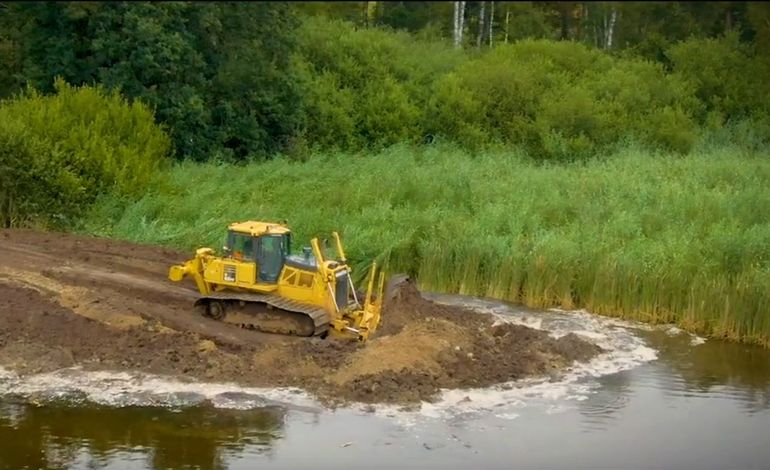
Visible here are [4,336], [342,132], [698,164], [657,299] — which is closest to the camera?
[4,336]

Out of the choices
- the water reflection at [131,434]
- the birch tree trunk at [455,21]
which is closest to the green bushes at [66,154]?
the water reflection at [131,434]

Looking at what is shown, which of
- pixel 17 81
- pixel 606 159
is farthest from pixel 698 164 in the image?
pixel 17 81

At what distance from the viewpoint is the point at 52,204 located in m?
22.5

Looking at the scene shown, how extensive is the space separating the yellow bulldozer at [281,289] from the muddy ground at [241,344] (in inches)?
9.6

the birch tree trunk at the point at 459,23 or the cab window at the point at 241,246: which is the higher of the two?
the birch tree trunk at the point at 459,23

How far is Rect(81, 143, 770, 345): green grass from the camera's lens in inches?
749

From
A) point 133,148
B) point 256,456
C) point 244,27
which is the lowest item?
point 256,456

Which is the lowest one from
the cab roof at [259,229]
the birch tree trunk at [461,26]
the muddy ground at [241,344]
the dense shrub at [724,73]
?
the muddy ground at [241,344]

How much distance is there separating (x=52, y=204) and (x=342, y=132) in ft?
42.2

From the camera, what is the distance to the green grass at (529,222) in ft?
62.4

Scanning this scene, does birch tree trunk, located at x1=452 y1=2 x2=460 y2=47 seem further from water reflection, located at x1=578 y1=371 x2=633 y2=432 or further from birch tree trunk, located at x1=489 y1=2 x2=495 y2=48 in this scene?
water reflection, located at x1=578 y1=371 x2=633 y2=432

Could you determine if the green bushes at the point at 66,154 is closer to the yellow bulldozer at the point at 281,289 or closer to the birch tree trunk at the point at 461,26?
the yellow bulldozer at the point at 281,289

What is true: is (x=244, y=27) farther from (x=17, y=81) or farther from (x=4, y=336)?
(x=4, y=336)

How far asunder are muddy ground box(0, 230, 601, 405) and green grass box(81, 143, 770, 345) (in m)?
2.53
